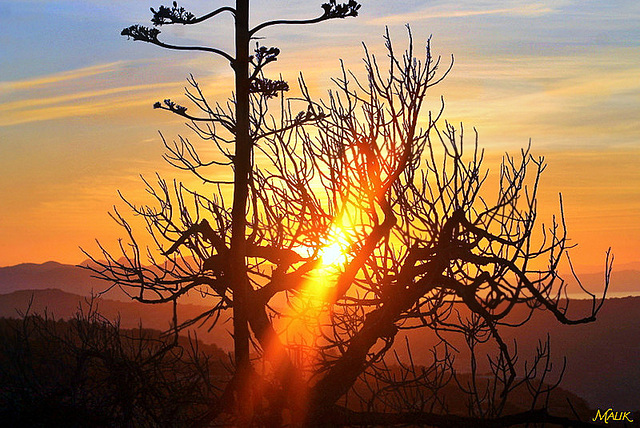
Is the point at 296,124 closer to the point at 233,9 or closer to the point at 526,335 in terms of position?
the point at 233,9

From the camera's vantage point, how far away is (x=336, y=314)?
10414 millimetres

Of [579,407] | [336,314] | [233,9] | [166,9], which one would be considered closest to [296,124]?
[233,9]

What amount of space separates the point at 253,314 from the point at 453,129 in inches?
145

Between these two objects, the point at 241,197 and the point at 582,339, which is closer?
the point at 241,197

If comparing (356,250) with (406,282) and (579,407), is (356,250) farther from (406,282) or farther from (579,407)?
(579,407)

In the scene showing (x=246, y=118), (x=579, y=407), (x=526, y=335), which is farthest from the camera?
(x=526, y=335)

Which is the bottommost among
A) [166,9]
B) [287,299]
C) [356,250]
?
[287,299]

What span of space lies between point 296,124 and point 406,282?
2908 millimetres

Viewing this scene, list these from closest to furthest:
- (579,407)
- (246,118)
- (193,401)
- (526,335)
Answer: (193,401)
(246,118)
(579,407)
(526,335)

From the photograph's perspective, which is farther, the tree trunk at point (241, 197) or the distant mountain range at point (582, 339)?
the distant mountain range at point (582, 339)

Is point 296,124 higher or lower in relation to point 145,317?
higher

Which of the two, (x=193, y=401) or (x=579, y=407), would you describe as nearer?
(x=193, y=401)

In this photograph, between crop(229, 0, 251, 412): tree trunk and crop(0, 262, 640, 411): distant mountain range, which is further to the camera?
crop(0, 262, 640, 411): distant mountain range

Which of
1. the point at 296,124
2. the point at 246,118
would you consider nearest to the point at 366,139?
the point at 296,124
